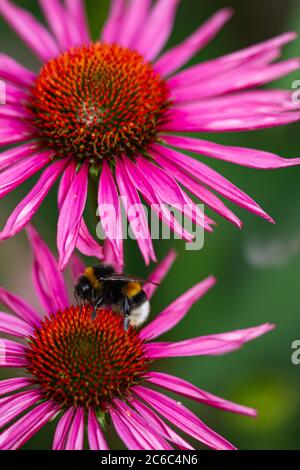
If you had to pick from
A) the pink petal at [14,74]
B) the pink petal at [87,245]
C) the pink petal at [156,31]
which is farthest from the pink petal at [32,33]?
the pink petal at [87,245]

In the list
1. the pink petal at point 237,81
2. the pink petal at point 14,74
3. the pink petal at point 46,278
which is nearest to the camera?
the pink petal at point 46,278

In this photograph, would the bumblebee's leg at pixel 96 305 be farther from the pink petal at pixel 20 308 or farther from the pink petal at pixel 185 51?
the pink petal at pixel 185 51

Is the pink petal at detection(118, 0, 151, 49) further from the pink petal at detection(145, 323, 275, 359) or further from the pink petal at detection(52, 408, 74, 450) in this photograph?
the pink petal at detection(52, 408, 74, 450)

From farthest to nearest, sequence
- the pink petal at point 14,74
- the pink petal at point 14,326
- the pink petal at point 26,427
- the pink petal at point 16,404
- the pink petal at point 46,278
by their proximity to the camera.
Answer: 1. the pink petal at point 14,74
2. the pink petal at point 46,278
3. the pink petal at point 14,326
4. the pink petal at point 16,404
5. the pink petal at point 26,427

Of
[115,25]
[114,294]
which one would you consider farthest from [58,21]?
[114,294]

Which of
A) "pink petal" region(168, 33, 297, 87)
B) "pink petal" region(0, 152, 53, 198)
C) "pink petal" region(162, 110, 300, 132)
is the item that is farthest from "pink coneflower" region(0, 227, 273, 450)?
"pink petal" region(168, 33, 297, 87)

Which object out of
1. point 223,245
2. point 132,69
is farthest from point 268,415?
point 132,69

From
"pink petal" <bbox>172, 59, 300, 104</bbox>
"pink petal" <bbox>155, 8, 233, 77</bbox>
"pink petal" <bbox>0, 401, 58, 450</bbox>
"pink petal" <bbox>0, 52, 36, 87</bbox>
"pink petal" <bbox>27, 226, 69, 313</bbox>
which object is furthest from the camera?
"pink petal" <bbox>155, 8, 233, 77</bbox>
